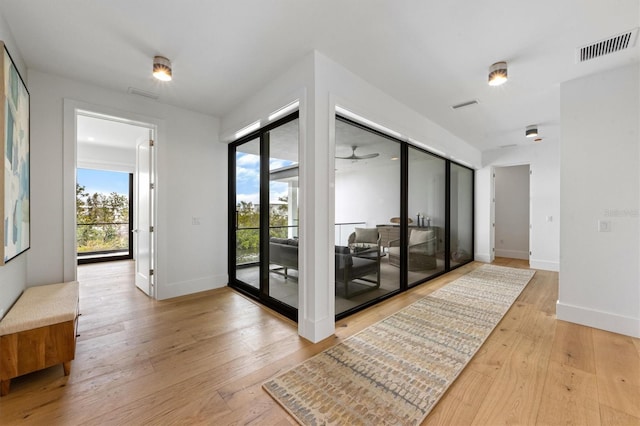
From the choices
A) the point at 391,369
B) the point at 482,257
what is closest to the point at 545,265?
the point at 482,257

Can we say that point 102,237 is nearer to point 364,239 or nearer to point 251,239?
point 251,239

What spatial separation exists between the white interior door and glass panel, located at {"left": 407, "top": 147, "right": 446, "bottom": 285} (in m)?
3.91

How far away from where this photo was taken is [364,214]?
12.1 feet

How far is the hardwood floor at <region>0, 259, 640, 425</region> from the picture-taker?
1.61m

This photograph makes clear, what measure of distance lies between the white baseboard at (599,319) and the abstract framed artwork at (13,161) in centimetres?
524

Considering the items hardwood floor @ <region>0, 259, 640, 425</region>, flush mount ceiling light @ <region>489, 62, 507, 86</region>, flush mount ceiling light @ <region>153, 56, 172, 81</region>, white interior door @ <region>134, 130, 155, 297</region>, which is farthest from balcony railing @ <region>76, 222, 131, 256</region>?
flush mount ceiling light @ <region>489, 62, 507, 86</region>

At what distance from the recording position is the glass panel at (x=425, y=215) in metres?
4.30

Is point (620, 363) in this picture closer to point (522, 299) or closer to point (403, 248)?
point (522, 299)

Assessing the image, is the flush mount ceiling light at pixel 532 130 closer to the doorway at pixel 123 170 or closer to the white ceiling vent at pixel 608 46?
the white ceiling vent at pixel 608 46

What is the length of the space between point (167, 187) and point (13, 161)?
172 centimetres

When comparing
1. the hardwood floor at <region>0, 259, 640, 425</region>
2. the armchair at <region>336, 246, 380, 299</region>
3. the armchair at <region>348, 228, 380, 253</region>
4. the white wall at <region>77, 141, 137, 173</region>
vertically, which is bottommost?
the hardwood floor at <region>0, 259, 640, 425</region>

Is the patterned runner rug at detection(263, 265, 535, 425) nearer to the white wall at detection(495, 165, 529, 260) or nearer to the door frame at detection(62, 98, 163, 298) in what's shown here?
the door frame at detection(62, 98, 163, 298)

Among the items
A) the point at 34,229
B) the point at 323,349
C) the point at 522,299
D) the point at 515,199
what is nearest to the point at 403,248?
the point at 522,299

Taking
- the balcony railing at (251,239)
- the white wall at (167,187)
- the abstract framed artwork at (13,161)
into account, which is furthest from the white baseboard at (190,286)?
the abstract framed artwork at (13,161)
